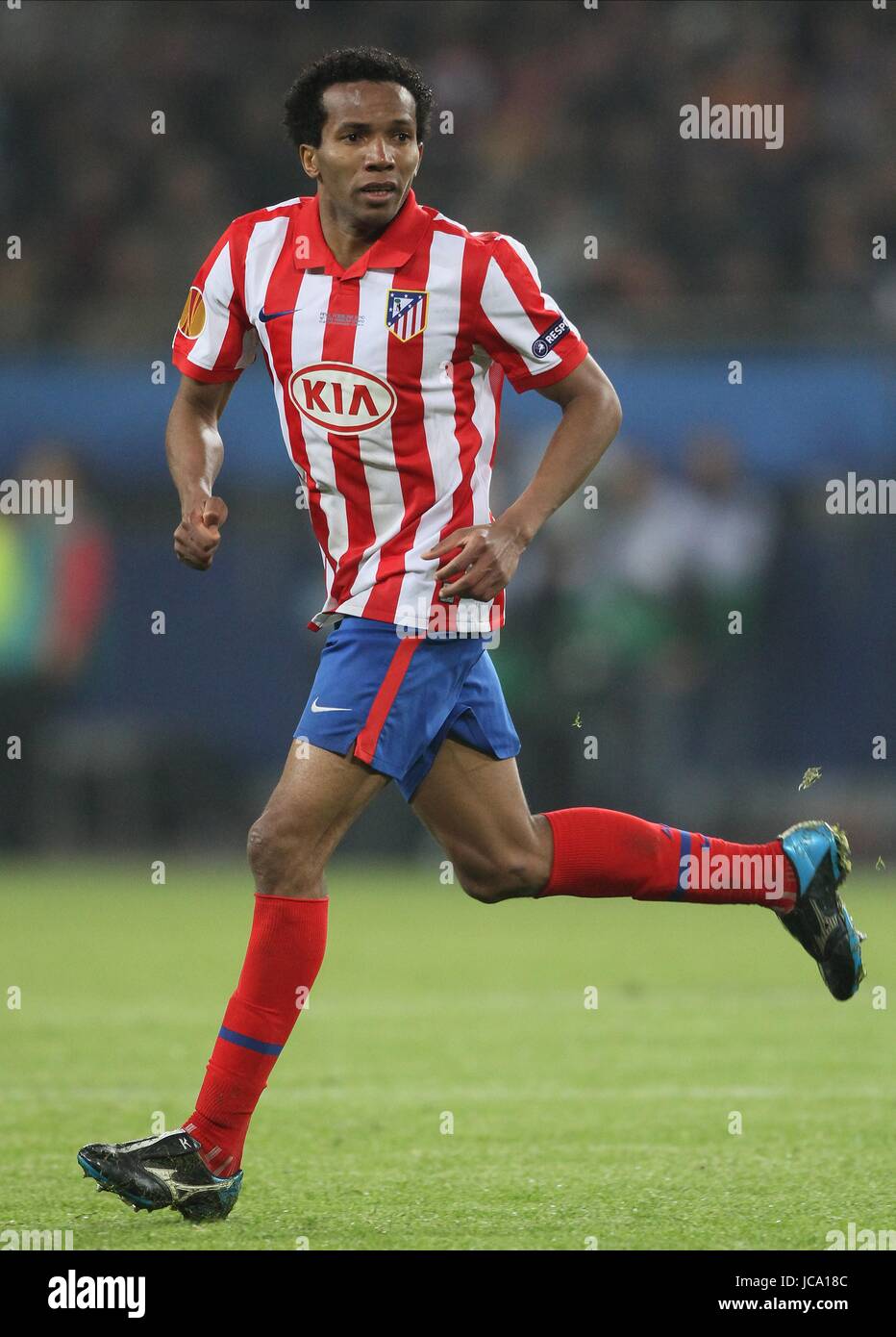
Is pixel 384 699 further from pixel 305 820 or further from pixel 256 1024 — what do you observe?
pixel 256 1024

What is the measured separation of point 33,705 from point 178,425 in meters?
7.40

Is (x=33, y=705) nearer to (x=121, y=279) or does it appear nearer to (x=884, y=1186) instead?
(x=121, y=279)

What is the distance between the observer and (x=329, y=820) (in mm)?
4152

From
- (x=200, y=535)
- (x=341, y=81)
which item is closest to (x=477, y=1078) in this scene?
(x=200, y=535)

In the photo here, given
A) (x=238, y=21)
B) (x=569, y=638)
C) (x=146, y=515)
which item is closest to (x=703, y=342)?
(x=569, y=638)

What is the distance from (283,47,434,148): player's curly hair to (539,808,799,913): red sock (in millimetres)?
1528

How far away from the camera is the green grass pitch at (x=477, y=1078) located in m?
4.07

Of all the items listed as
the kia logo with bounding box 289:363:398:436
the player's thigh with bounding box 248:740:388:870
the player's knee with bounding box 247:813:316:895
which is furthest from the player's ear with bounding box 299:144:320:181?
the player's knee with bounding box 247:813:316:895

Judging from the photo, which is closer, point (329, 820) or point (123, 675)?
point (329, 820)

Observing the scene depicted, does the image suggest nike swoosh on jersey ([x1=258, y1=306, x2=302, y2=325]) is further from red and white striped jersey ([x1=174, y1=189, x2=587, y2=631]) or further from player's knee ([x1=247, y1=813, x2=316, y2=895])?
player's knee ([x1=247, y1=813, x2=316, y2=895])

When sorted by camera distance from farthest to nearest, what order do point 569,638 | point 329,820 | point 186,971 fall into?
point 569,638 → point 186,971 → point 329,820

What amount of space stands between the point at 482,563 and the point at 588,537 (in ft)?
23.9

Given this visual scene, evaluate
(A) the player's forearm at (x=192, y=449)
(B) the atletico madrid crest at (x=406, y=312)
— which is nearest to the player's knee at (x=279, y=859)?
(A) the player's forearm at (x=192, y=449)

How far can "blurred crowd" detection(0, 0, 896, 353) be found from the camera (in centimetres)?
1350
